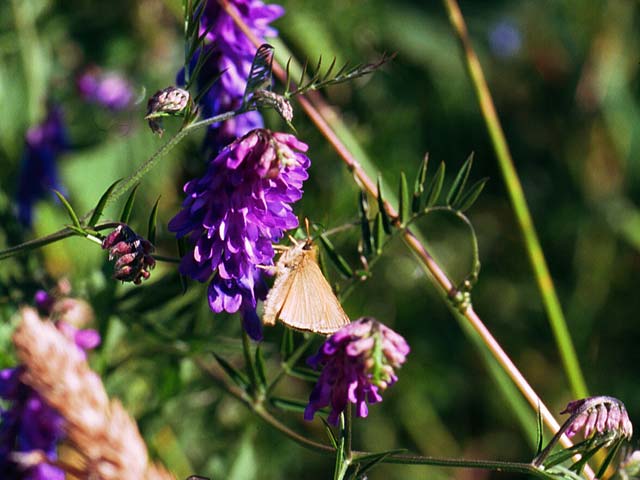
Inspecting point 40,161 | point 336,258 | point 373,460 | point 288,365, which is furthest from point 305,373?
point 40,161

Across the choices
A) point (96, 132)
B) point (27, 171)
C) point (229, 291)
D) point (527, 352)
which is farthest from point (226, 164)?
point (527, 352)

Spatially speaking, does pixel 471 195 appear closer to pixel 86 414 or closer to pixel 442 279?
pixel 442 279

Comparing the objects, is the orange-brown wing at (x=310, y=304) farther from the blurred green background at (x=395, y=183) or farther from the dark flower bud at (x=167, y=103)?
the blurred green background at (x=395, y=183)

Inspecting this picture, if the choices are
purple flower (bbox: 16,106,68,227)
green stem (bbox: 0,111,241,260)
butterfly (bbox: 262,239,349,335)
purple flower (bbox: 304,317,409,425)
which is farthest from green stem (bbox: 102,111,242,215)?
purple flower (bbox: 16,106,68,227)

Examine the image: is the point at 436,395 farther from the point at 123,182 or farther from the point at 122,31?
the point at 123,182

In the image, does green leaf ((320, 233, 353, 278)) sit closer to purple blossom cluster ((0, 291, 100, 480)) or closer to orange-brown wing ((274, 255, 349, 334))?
orange-brown wing ((274, 255, 349, 334))

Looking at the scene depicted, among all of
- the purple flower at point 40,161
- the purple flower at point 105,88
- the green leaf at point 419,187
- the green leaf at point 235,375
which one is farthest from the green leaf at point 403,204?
the purple flower at point 105,88
